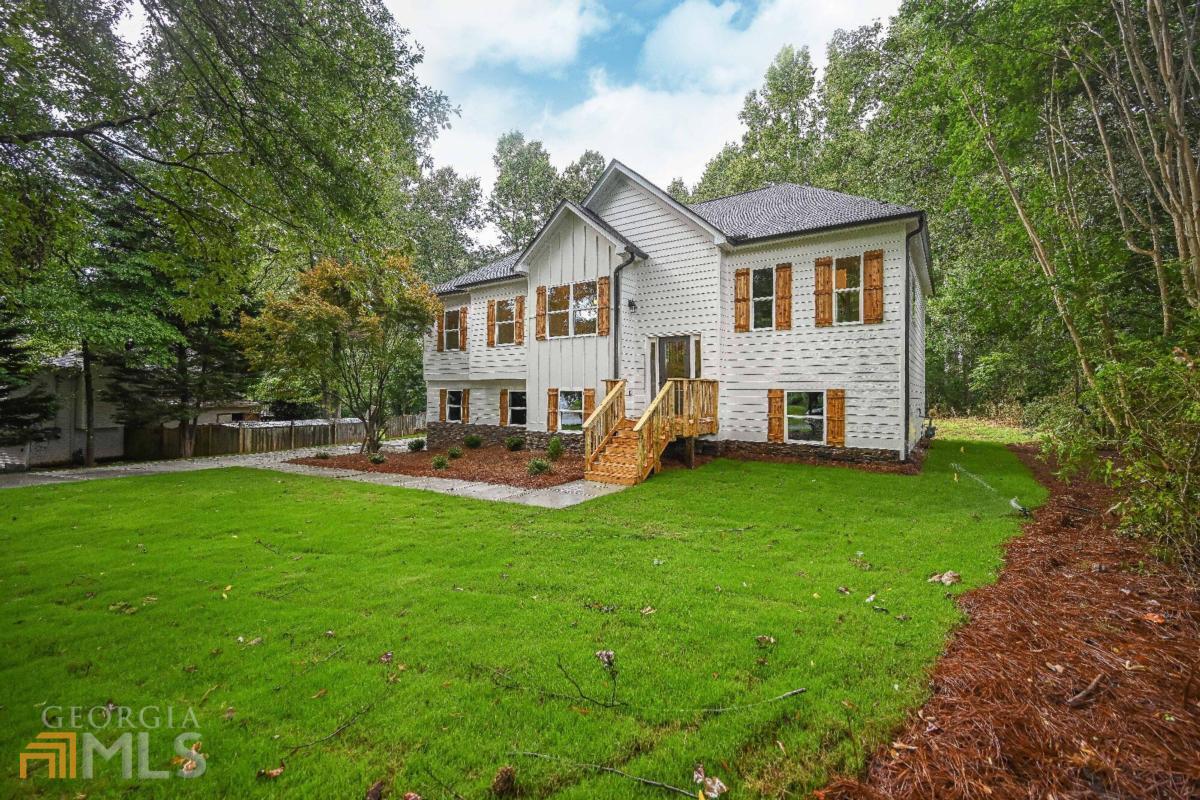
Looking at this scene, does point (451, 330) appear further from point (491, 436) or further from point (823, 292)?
point (823, 292)

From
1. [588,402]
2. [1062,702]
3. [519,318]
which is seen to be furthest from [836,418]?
[519,318]

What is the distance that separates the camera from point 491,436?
17312 mm


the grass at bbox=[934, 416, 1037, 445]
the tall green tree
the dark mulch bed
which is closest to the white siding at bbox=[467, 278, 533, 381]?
the dark mulch bed

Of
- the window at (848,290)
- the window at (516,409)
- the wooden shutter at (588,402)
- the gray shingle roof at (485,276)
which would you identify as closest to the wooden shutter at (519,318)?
the gray shingle roof at (485,276)

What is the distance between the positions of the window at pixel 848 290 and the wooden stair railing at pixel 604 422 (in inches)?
214

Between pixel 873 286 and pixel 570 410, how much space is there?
8.27 m

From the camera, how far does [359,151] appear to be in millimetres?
6734

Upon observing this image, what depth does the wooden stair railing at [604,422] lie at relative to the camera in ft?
36.0

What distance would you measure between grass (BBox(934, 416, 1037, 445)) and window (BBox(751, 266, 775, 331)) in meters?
9.48

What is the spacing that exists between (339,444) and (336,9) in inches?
691

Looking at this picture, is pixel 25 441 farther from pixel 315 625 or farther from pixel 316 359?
pixel 315 625

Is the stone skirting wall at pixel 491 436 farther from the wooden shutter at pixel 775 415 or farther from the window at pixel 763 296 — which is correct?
the window at pixel 763 296

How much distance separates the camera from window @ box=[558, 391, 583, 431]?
14.2 metres

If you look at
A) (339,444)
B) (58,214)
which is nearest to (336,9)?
(58,214)
